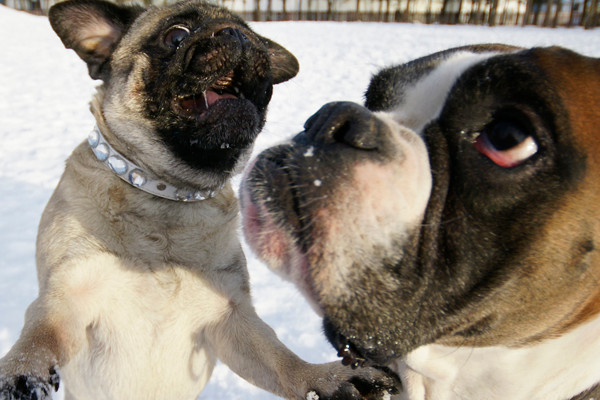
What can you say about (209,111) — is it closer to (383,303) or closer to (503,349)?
(383,303)

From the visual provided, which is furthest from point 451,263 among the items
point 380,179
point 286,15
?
point 286,15

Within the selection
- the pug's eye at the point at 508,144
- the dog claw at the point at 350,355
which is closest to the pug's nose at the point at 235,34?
the pug's eye at the point at 508,144

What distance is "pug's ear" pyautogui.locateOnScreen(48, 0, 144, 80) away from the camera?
122 inches

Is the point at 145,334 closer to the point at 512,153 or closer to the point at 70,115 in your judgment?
the point at 512,153

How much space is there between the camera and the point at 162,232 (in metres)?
2.85

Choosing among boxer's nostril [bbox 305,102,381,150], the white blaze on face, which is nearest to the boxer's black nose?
boxer's nostril [bbox 305,102,381,150]

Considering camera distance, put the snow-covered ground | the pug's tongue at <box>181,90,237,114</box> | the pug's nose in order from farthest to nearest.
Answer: the snow-covered ground, the pug's tongue at <box>181,90,237,114</box>, the pug's nose

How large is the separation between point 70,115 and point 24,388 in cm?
782

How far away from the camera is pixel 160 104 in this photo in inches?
110

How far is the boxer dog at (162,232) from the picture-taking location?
265 cm

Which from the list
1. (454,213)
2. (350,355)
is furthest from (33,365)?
(454,213)

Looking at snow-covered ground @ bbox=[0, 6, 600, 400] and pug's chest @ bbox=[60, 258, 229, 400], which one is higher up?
pug's chest @ bbox=[60, 258, 229, 400]

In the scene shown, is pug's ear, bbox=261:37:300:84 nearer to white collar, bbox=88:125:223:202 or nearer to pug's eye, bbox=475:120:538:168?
white collar, bbox=88:125:223:202

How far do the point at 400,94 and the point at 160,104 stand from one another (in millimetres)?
1440
